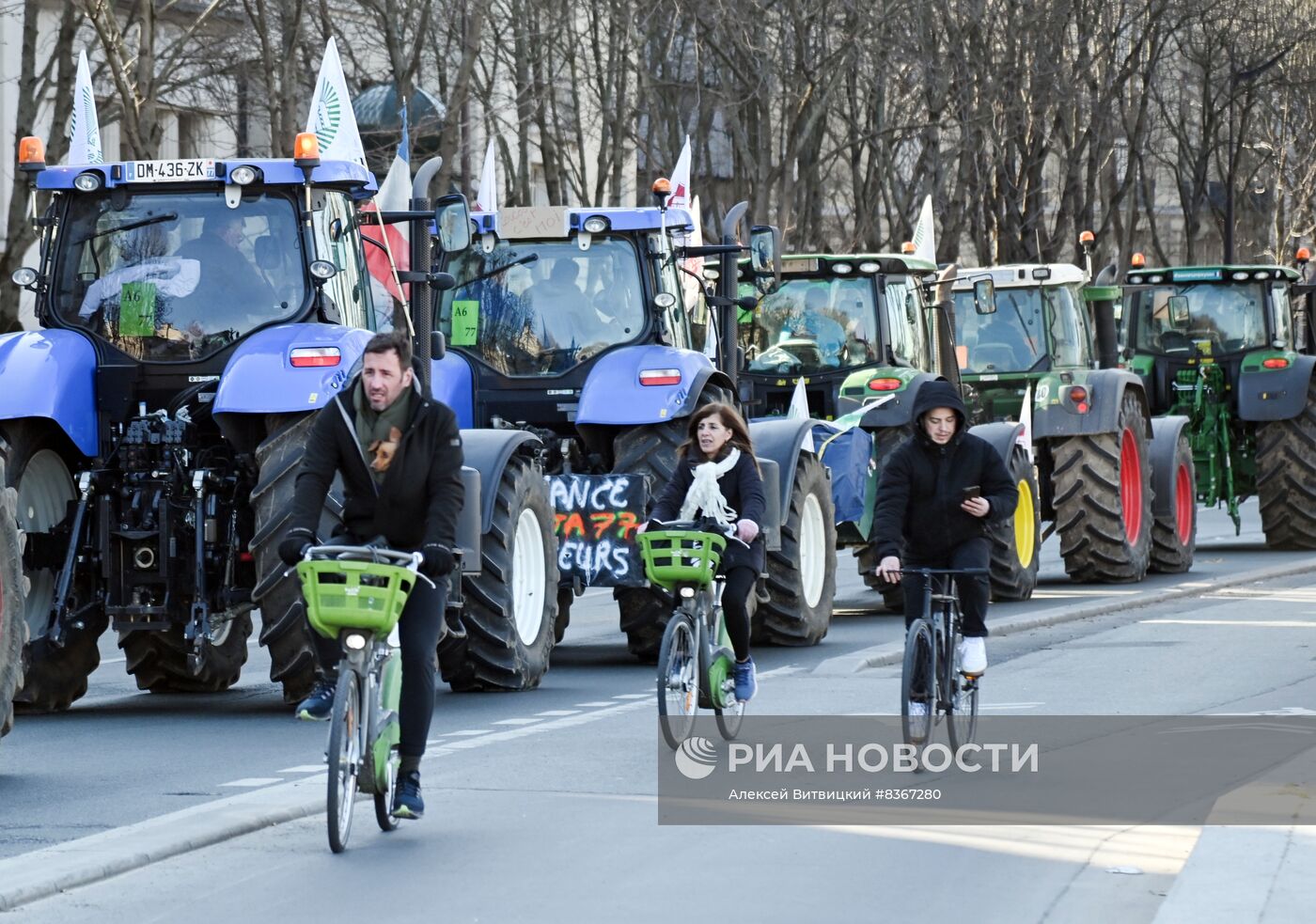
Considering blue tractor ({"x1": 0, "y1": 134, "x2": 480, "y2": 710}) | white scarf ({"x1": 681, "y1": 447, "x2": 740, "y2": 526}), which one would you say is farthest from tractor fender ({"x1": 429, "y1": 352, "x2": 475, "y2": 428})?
white scarf ({"x1": 681, "y1": 447, "x2": 740, "y2": 526})

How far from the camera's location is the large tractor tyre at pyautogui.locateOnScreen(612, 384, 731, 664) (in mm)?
14117

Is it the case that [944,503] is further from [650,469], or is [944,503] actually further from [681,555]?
[650,469]

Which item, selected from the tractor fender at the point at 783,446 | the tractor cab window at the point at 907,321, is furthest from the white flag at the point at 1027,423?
the tractor fender at the point at 783,446

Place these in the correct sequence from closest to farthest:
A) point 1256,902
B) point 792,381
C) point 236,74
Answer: point 1256,902, point 792,381, point 236,74

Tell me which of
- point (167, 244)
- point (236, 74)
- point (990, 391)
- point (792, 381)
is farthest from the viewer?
point (236, 74)

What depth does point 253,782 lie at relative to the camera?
31.7ft

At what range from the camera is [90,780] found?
9805 mm

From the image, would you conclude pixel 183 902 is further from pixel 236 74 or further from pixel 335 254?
pixel 236 74

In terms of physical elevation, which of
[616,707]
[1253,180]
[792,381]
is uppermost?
[1253,180]

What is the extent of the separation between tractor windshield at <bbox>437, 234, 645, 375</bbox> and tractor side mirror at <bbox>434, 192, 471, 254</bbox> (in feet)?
7.62

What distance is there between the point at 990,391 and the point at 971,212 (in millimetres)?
17866

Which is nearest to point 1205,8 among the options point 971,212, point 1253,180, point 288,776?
point 971,212

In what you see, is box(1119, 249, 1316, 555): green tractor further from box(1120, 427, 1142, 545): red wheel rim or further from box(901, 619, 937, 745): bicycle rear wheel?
box(901, 619, 937, 745): bicycle rear wheel

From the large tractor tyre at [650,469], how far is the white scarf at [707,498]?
309cm
